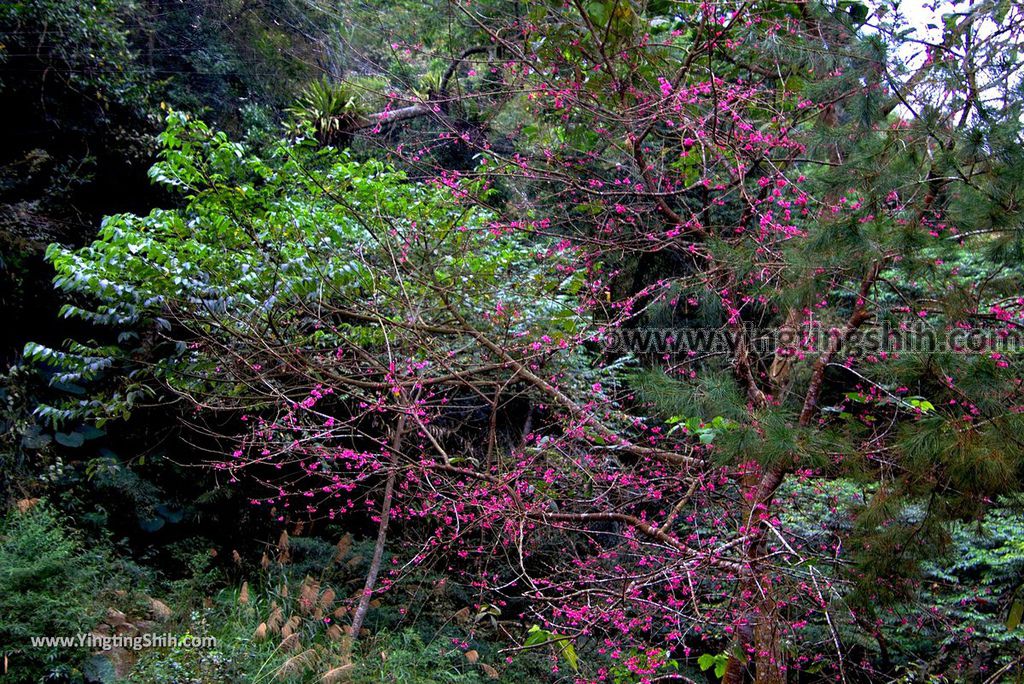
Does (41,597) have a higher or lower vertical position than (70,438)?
lower

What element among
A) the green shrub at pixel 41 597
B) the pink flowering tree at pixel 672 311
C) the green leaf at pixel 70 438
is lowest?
the green shrub at pixel 41 597

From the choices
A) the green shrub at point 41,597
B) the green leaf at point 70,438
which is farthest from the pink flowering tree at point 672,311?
the green leaf at point 70,438

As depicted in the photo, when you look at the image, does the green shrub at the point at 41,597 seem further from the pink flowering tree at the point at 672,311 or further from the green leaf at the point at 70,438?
the pink flowering tree at the point at 672,311

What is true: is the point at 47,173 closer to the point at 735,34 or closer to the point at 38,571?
the point at 38,571

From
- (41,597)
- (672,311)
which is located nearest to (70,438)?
(41,597)

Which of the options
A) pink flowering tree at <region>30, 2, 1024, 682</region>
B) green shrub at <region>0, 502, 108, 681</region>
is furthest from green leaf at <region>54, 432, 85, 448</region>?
pink flowering tree at <region>30, 2, 1024, 682</region>

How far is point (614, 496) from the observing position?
166 inches

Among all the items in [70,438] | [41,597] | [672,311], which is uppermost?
[672,311]

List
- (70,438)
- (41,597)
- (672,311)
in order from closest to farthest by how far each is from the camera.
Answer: (41,597)
(672,311)
(70,438)

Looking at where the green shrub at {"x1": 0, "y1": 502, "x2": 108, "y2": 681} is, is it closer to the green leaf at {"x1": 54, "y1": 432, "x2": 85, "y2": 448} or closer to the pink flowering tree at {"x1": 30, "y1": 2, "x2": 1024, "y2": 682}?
the green leaf at {"x1": 54, "y1": 432, "x2": 85, "y2": 448}

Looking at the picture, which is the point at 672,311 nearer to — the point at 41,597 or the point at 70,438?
the point at 41,597

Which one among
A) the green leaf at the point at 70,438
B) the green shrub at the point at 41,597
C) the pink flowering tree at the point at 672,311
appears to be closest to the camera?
the pink flowering tree at the point at 672,311

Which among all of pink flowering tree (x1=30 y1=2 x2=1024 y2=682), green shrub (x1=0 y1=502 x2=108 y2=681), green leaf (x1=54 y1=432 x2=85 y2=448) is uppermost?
pink flowering tree (x1=30 y1=2 x2=1024 y2=682)

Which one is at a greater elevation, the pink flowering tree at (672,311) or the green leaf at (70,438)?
the pink flowering tree at (672,311)
